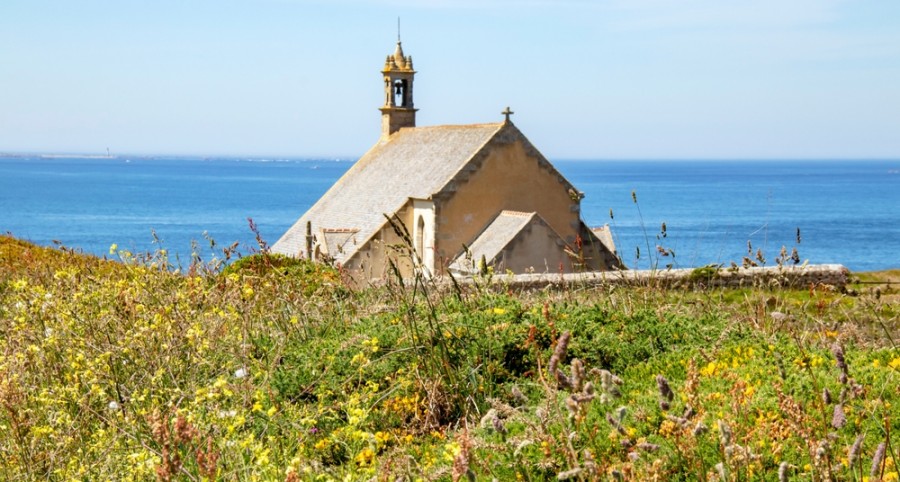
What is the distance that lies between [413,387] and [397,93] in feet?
111

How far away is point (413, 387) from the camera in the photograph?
7.19 m

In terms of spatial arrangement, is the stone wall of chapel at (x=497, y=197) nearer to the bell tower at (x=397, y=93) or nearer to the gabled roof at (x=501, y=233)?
the gabled roof at (x=501, y=233)

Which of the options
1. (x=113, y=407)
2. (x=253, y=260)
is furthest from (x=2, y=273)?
(x=113, y=407)

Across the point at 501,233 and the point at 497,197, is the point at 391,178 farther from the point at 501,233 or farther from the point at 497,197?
the point at 501,233

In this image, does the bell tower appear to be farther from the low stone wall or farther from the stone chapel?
the low stone wall

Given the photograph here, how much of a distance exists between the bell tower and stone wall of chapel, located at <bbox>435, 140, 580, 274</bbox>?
35.8ft

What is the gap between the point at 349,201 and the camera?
3694cm

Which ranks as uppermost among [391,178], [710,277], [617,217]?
[391,178]

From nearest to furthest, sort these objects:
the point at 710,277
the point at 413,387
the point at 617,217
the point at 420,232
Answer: the point at 413,387, the point at 710,277, the point at 420,232, the point at 617,217

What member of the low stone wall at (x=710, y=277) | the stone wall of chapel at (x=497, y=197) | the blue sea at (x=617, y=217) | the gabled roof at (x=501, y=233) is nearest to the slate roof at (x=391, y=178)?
the stone wall of chapel at (x=497, y=197)

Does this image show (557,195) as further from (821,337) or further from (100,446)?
(100,446)

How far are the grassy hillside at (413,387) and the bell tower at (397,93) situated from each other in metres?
30.1

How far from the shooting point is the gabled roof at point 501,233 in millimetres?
25797

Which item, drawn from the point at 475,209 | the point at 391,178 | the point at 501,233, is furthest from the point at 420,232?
the point at 391,178
